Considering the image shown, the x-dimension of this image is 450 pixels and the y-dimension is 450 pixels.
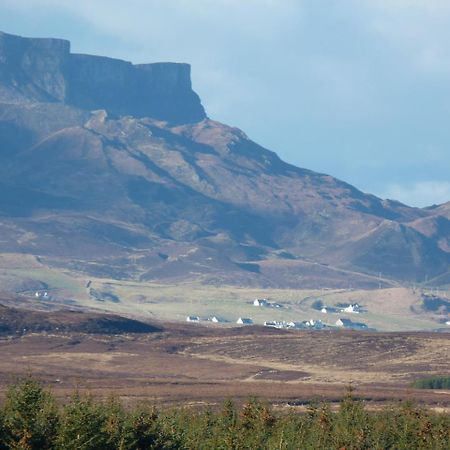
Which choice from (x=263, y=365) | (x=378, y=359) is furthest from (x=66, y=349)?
(x=378, y=359)

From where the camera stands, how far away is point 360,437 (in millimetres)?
46375

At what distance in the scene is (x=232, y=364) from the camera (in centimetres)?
12419

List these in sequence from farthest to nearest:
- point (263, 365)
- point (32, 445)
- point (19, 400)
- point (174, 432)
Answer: point (263, 365) < point (174, 432) < point (19, 400) < point (32, 445)

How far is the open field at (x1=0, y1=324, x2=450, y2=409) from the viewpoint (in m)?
92.9

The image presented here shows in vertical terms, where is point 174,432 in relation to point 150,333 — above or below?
below

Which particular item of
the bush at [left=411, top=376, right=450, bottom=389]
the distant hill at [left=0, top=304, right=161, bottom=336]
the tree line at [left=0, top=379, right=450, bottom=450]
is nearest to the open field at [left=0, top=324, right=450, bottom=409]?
the bush at [left=411, top=376, right=450, bottom=389]

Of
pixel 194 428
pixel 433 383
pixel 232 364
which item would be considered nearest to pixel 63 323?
pixel 232 364

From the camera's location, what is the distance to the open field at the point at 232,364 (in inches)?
3656

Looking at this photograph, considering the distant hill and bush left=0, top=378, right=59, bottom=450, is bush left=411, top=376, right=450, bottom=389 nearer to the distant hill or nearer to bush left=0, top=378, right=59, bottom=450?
the distant hill

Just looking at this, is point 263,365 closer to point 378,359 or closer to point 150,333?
point 378,359

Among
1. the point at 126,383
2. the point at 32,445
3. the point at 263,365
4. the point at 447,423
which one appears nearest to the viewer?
the point at 32,445

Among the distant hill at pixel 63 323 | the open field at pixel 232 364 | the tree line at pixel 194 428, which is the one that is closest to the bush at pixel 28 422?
the tree line at pixel 194 428

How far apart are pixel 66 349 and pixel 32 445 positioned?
93.1 metres

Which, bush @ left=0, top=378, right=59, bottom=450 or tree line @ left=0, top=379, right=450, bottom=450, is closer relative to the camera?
bush @ left=0, top=378, right=59, bottom=450
